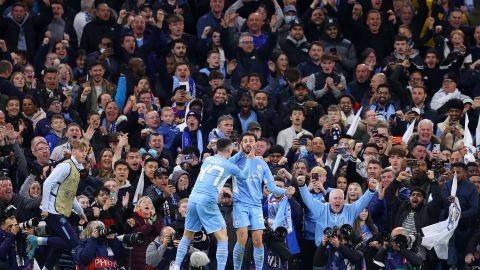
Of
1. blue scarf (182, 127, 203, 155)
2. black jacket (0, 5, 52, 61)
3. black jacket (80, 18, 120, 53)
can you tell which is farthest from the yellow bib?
black jacket (0, 5, 52, 61)

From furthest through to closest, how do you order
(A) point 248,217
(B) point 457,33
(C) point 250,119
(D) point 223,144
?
(B) point 457,33, (C) point 250,119, (A) point 248,217, (D) point 223,144

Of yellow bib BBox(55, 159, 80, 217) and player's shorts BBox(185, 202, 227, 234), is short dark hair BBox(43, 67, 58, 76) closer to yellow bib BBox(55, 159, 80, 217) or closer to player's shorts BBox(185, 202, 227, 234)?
yellow bib BBox(55, 159, 80, 217)

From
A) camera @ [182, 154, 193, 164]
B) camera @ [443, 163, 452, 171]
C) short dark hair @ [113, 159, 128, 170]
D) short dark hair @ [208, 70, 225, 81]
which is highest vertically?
short dark hair @ [208, 70, 225, 81]

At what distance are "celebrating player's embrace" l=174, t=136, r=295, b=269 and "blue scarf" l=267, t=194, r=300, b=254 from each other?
39.9 inches

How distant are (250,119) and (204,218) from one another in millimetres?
5607

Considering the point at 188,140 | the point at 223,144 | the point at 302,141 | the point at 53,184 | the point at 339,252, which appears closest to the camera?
the point at 223,144

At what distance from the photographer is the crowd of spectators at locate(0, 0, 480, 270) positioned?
24.4m

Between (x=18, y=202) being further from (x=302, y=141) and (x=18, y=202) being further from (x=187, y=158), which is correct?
(x=302, y=141)

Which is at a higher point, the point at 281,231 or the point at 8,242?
the point at 281,231

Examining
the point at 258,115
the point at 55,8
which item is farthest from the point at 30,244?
the point at 55,8

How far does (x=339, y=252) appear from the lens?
79.2 ft

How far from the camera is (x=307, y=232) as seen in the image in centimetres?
2528

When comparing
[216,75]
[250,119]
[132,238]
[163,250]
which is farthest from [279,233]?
[216,75]

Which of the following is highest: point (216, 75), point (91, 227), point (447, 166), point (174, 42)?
point (174, 42)
